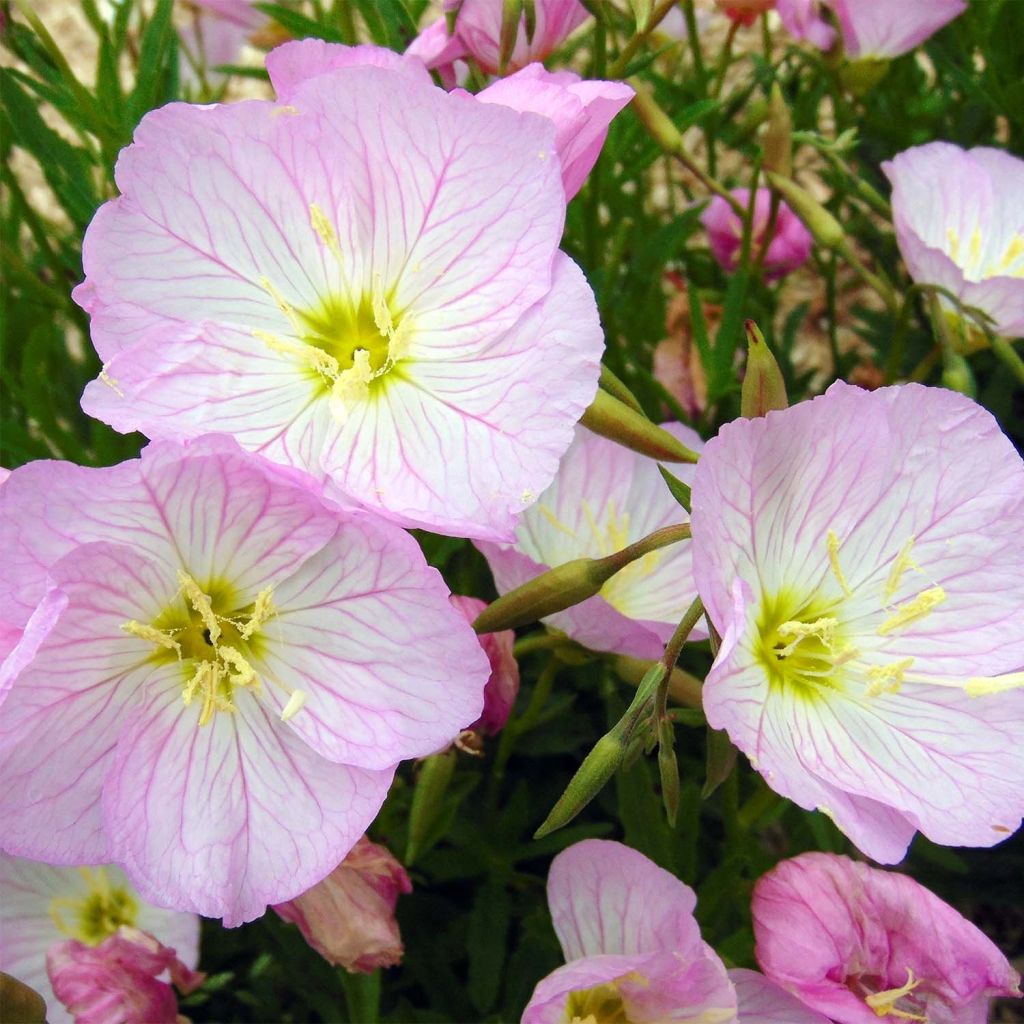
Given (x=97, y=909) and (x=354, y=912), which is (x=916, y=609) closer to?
(x=354, y=912)

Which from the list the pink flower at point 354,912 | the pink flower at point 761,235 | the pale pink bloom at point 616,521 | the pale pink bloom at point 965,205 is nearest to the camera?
the pink flower at point 354,912

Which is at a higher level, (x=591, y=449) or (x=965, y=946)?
(x=591, y=449)

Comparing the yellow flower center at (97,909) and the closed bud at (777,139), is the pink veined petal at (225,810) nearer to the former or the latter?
the yellow flower center at (97,909)

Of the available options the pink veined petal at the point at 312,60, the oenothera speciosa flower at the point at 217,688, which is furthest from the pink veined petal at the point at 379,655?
the pink veined petal at the point at 312,60

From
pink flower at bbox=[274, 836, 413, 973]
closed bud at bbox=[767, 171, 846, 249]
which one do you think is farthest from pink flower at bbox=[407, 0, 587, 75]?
pink flower at bbox=[274, 836, 413, 973]

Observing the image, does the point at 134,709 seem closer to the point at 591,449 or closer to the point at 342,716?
the point at 342,716

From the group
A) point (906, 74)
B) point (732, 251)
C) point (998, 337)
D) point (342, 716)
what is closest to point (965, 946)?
point (342, 716)
